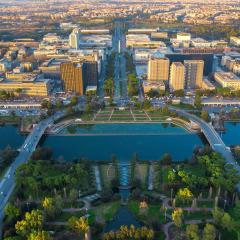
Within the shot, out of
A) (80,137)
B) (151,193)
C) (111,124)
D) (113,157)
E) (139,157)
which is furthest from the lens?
(111,124)

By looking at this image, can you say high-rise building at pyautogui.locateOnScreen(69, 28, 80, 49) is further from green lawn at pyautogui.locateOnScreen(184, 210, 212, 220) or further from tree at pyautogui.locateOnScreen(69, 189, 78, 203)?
green lawn at pyautogui.locateOnScreen(184, 210, 212, 220)

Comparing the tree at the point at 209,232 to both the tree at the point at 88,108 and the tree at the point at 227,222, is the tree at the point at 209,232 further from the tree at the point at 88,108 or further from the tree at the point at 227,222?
the tree at the point at 88,108

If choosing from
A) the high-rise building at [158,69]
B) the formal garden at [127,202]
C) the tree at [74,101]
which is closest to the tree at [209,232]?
the formal garden at [127,202]

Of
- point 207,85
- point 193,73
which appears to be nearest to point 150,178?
point 207,85

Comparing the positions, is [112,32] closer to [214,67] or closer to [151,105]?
[214,67]

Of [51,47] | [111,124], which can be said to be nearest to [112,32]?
[51,47]
